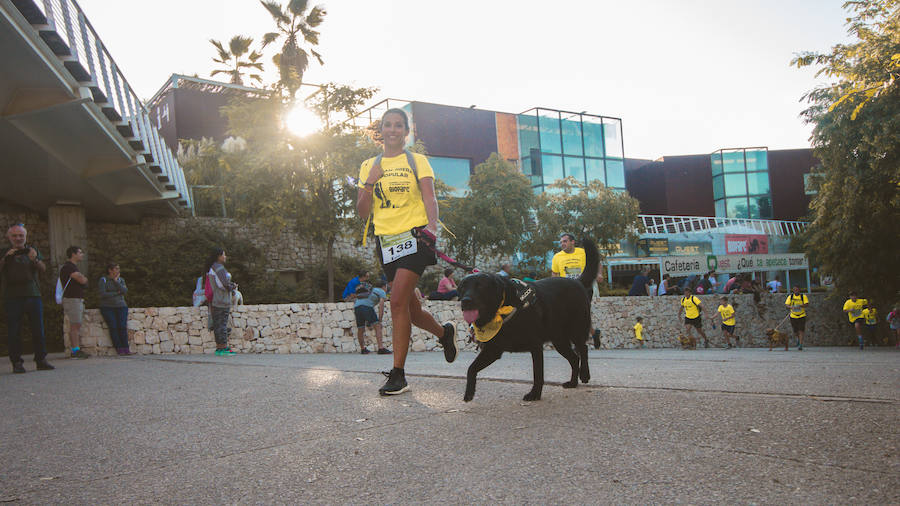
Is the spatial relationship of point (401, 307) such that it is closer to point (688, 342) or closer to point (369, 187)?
point (369, 187)

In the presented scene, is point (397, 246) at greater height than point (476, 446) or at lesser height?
greater

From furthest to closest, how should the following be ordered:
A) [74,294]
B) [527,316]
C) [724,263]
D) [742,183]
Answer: [742,183] < [724,263] < [74,294] < [527,316]

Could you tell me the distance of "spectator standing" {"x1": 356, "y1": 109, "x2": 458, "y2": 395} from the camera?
166 inches

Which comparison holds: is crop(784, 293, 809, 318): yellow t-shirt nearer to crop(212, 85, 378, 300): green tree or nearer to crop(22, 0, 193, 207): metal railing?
A: crop(212, 85, 378, 300): green tree

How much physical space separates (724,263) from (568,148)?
Result: 61.5 ft

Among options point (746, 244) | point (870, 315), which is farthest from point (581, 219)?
point (746, 244)

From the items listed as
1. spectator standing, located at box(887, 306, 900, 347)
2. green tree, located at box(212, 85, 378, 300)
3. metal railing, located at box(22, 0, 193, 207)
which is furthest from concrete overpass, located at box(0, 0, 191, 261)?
spectator standing, located at box(887, 306, 900, 347)

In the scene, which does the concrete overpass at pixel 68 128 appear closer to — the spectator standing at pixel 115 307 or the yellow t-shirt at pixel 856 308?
the spectator standing at pixel 115 307

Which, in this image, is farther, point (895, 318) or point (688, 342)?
point (895, 318)

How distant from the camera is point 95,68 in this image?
12258mm

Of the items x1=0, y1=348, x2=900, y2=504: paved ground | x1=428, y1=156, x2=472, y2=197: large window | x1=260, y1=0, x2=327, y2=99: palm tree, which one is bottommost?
x1=0, y1=348, x2=900, y2=504: paved ground

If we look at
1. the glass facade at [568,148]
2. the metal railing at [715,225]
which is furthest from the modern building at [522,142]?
the metal railing at [715,225]

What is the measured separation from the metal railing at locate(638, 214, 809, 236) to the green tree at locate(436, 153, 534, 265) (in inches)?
668

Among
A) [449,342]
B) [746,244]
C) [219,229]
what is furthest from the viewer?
[746,244]
